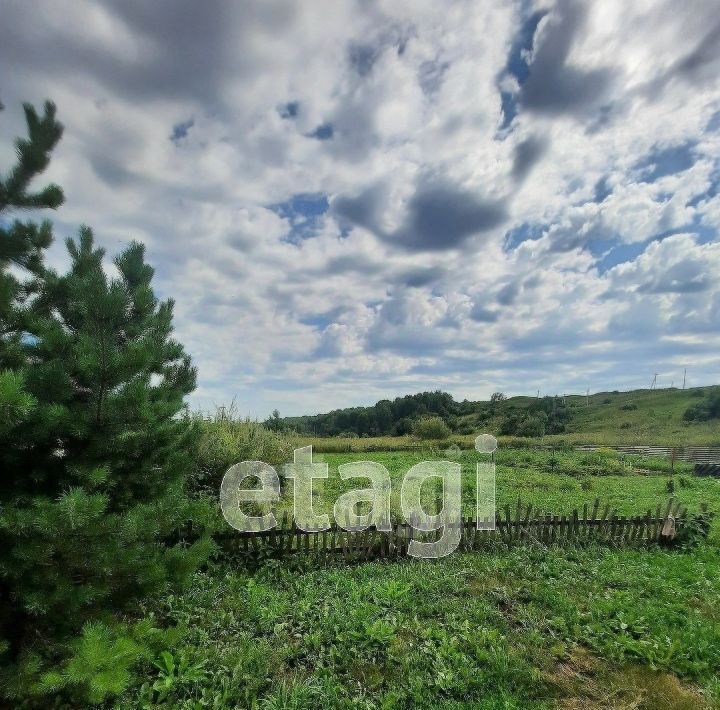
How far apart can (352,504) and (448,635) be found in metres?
5.52

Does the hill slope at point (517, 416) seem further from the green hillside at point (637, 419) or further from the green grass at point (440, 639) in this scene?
the green grass at point (440, 639)

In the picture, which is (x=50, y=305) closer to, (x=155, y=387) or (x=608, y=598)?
(x=155, y=387)

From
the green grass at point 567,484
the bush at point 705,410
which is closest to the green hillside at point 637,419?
the bush at point 705,410

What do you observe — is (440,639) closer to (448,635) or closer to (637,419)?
(448,635)

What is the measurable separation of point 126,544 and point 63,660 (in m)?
0.86

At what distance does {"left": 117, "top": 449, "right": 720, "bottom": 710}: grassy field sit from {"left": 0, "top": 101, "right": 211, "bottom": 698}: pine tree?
4.10ft

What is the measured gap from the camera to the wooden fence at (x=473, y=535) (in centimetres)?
762

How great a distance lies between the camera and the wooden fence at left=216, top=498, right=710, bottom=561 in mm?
7617

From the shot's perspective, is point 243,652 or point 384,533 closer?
point 243,652

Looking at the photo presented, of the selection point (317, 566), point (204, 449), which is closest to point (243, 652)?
point (317, 566)

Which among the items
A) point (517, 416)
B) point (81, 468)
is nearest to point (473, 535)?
point (81, 468)

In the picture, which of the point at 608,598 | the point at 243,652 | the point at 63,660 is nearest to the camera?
the point at 63,660

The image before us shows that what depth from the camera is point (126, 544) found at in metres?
3.57

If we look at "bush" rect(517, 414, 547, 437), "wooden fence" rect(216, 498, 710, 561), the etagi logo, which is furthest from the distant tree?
"bush" rect(517, 414, 547, 437)
